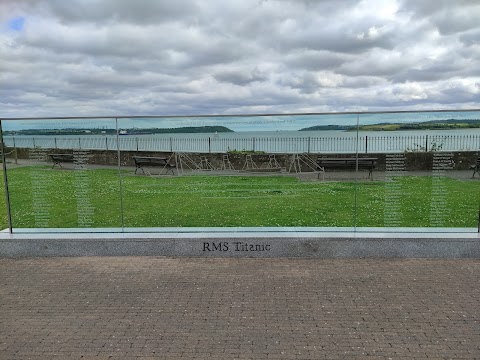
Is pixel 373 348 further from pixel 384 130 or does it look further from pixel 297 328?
pixel 384 130

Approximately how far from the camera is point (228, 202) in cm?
1038

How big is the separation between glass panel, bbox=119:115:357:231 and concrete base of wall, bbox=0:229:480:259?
1.68 feet

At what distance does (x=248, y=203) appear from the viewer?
388 inches

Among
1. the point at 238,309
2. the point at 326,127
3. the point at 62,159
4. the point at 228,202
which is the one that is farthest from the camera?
the point at 228,202

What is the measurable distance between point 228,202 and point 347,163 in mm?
3568

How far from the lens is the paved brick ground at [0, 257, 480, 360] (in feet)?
12.4

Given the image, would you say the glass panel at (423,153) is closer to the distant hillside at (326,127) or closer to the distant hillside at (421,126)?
the distant hillside at (421,126)

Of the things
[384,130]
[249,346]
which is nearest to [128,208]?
[384,130]

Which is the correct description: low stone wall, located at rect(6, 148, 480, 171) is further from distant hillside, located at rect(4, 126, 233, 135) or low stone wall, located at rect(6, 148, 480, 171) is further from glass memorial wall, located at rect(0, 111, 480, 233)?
→ distant hillside, located at rect(4, 126, 233, 135)

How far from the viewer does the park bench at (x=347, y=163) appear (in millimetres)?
7828

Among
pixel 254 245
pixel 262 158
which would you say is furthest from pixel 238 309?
pixel 262 158

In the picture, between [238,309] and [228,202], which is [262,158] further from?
[238,309]

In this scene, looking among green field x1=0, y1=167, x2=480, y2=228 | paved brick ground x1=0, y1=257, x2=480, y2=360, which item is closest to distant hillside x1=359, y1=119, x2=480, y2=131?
green field x1=0, y1=167, x2=480, y2=228

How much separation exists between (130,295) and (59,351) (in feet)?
4.23
